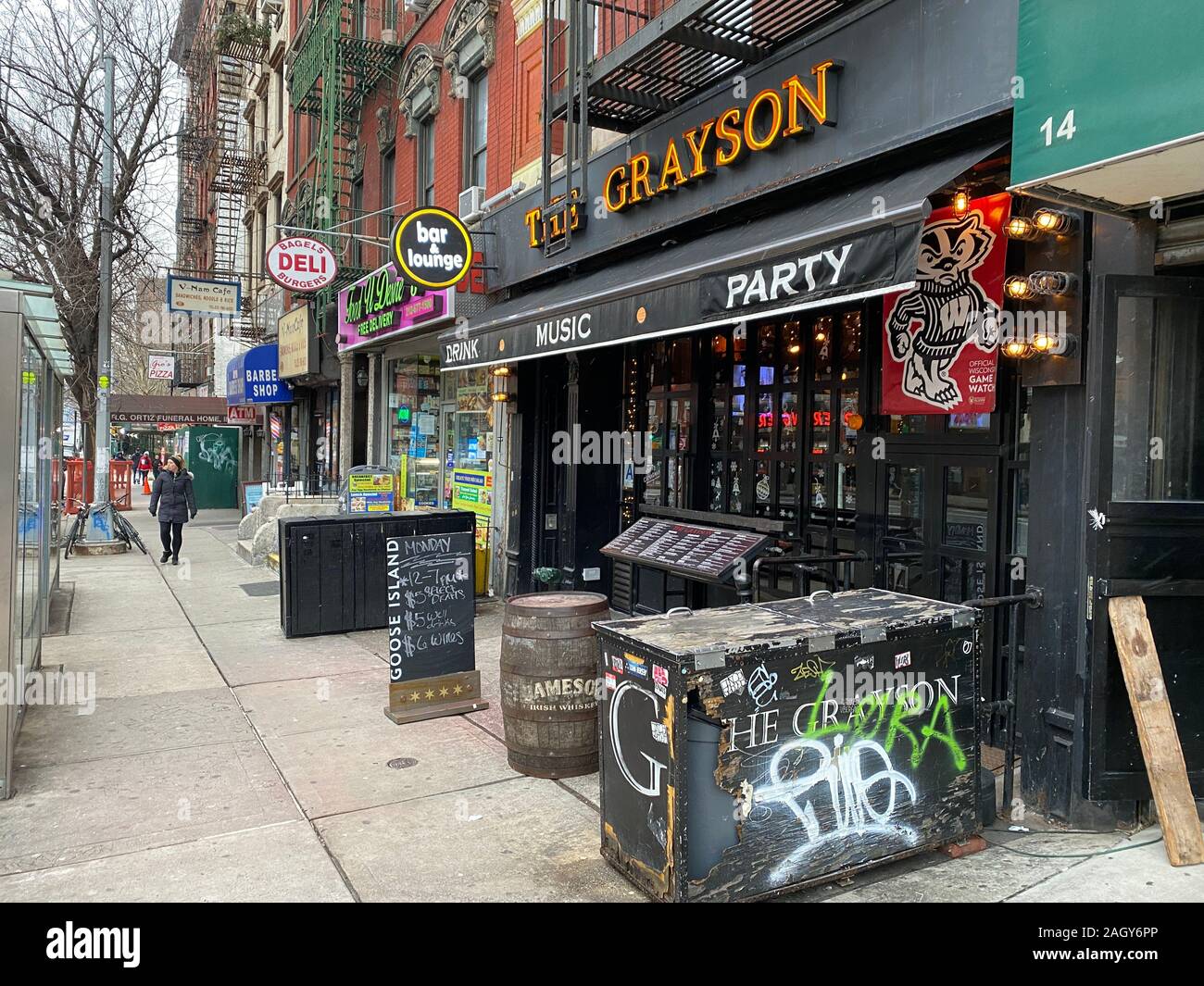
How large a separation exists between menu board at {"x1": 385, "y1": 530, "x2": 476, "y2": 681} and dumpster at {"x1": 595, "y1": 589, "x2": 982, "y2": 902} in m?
2.79

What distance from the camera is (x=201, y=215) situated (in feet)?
118

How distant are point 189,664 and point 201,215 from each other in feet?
108

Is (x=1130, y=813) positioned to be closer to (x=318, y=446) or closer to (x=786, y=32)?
(x=786, y=32)

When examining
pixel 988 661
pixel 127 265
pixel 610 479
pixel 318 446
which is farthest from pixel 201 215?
pixel 988 661

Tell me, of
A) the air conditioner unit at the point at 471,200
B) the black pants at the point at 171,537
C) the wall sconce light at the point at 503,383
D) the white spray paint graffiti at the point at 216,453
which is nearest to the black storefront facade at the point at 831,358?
the wall sconce light at the point at 503,383

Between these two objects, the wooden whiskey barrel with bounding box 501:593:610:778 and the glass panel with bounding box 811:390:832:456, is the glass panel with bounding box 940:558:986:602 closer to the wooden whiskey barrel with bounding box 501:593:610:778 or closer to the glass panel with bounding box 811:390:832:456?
the glass panel with bounding box 811:390:832:456

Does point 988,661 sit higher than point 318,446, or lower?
lower

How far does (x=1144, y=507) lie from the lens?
432 centimetres

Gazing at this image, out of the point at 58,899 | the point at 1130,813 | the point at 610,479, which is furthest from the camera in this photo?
the point at 610,479

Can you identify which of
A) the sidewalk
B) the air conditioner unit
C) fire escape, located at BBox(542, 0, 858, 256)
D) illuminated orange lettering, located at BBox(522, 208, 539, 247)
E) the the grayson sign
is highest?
the air conditioner unit

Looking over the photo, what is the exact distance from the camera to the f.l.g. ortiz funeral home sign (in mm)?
11039

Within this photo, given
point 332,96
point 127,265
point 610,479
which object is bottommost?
point 610,479

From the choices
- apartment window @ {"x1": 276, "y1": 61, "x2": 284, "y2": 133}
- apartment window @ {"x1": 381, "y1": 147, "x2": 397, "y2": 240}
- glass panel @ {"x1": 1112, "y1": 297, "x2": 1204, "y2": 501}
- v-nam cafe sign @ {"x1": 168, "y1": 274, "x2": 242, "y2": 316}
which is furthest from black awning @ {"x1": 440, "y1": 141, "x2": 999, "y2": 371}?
apartment window @ {"x1": 276, "y1": 61, "x2": 284, "y2": 133}

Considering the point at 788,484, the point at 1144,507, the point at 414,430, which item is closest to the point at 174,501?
the point at 414,430
